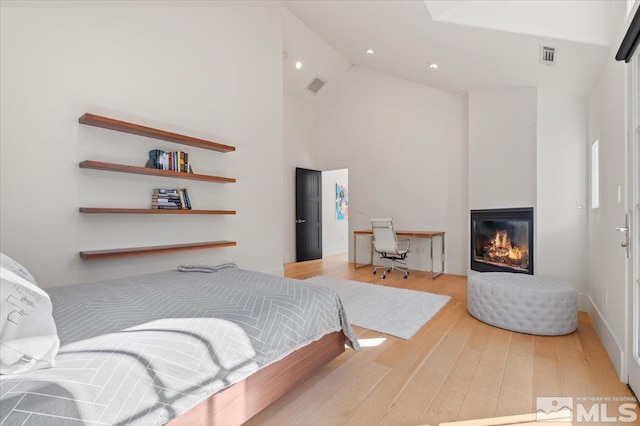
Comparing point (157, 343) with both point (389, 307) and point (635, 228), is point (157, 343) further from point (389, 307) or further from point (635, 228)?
point (389, 307)

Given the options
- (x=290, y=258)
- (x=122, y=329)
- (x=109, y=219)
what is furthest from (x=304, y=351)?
(x=290, y=258)

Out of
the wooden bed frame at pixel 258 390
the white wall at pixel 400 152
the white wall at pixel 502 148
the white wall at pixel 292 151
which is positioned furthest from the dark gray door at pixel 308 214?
the wooden bed frame at pixel 258 390

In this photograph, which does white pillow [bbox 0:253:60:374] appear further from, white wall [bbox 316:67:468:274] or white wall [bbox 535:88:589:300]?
white wall [bbox 316:67:468:274]

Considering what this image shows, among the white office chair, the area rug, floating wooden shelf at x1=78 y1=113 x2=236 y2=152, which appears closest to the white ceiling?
floating wooden shelf at x1=78 y1=113 x2=236 y2=152

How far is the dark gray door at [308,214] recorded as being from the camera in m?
6.66

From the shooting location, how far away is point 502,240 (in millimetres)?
4227

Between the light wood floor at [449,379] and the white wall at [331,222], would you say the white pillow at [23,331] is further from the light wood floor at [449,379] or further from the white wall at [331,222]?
the white wall at [331,222]

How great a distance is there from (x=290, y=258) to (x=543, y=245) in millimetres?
4432

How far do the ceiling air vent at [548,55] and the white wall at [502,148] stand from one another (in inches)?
31.5

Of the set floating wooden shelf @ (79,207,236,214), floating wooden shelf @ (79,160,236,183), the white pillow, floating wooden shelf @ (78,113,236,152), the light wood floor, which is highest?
floating wooden shelf @ (78,113,236,152)

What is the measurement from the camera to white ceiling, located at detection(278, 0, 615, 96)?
258 centimetres

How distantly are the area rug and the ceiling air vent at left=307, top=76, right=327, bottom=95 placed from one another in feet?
13.6

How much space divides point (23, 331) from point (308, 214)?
5896 mm

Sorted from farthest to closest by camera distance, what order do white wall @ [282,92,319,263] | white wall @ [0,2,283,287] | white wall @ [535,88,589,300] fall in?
white wall @ [282,92,319,263], white wall @ [535,88,589,300], white wall @ [0,2,283,287]
